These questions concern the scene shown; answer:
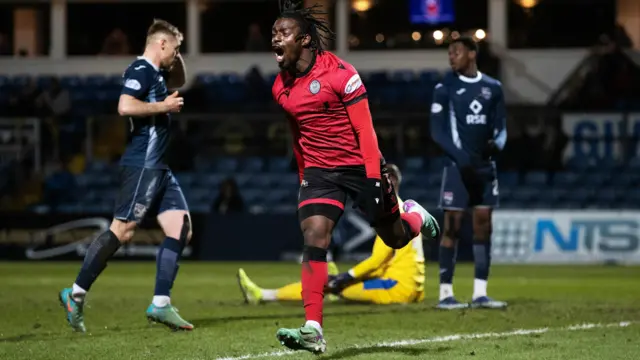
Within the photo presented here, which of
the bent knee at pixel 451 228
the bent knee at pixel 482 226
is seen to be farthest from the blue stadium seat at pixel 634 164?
the bent knee at pixel 451 228

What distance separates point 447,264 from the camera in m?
11.0

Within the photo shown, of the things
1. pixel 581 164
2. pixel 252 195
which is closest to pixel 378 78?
pixel 252 195

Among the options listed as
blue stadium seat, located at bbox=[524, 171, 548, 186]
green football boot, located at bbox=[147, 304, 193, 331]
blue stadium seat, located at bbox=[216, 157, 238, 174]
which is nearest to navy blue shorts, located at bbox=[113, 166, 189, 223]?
green football boot, located at bbox=[147, 304, 193, 331]

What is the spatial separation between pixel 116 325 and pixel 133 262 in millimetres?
10292

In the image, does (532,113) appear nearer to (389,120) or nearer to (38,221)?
(389,120)

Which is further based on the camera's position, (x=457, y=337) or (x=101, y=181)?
(x=101, y=181)

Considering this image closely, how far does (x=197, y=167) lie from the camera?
2303 cm

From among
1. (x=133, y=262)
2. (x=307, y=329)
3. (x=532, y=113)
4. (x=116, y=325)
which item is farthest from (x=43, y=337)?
(x=532, y=113)

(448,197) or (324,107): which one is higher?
(324,107)

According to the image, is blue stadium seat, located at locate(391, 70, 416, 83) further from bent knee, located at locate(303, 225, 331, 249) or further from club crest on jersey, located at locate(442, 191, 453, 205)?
bent knee, located at locate(303, 225, 331, 249)

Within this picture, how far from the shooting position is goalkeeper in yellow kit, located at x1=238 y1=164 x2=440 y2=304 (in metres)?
11.1

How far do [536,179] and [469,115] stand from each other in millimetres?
11217

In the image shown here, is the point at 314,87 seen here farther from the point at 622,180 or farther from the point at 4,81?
the point at 4,81

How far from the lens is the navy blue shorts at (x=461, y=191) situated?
10.9 m
